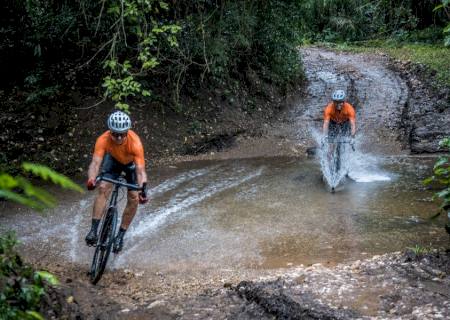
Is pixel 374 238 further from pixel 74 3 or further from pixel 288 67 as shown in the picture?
pixel 288 67

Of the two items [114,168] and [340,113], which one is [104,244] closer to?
[114,168]

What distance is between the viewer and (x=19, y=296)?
11.0ft

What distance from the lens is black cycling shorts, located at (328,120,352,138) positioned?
11992 mm

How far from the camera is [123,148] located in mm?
7344

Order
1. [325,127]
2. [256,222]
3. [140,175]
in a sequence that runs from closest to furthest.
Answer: [140,175] < [256,222] < [325,127]

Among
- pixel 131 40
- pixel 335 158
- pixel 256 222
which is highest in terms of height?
pixel 131 40

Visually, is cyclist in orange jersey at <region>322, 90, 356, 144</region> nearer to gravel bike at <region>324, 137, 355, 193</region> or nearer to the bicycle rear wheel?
gravel bike at <region>324, 137, 355, 193</region>

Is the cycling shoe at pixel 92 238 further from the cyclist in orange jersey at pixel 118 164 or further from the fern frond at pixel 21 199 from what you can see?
the fern frond at pixel 21 199

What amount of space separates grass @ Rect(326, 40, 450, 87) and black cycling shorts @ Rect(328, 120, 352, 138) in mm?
8320

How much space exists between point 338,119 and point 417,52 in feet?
53.5

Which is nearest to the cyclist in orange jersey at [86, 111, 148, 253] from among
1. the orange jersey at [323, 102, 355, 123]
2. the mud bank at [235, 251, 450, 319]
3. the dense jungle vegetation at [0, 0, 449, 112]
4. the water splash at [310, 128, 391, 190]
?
the mud bank at [235, 251, 450, 319]

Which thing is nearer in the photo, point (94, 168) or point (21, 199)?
point (21, 199)

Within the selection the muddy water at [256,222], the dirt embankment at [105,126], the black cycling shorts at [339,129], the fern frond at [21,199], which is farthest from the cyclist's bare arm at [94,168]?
the black cycling shorts at [339,129]

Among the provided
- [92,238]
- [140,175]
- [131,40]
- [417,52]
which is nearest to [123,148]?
[140,175]
